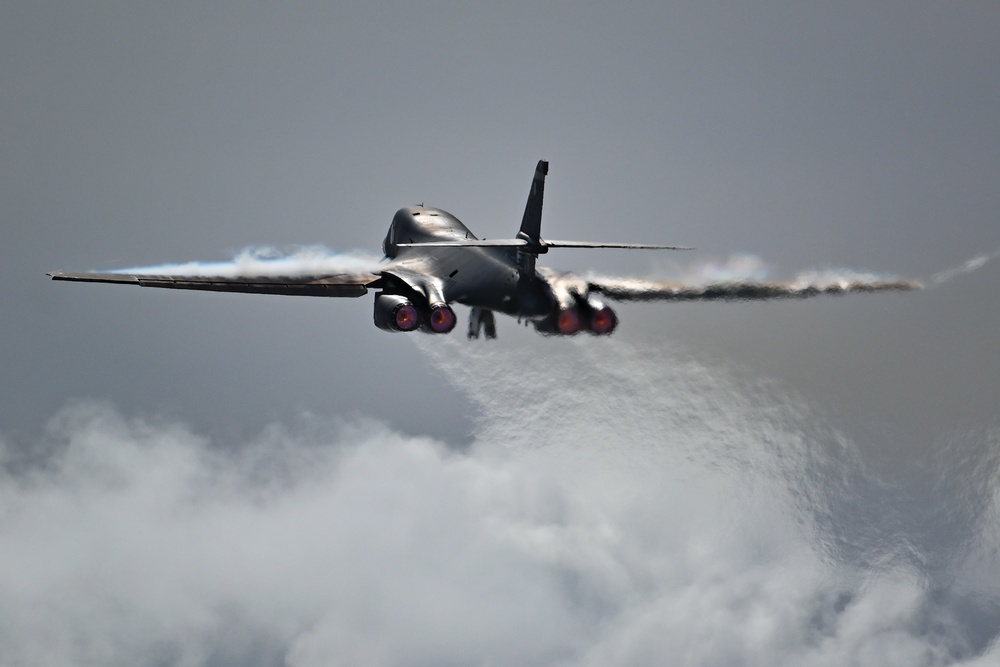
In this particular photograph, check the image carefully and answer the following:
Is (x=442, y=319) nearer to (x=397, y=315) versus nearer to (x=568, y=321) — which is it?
(x=397, y=315)

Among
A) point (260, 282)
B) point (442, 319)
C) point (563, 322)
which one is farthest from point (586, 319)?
point (260, 282)

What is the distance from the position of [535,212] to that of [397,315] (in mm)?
7105

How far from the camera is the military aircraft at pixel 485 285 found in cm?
4275

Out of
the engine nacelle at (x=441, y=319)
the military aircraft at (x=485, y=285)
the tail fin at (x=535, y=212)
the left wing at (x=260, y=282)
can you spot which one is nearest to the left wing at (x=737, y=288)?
the military aircraft at (x=485, y=285)

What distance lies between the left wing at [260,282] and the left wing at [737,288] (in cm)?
989

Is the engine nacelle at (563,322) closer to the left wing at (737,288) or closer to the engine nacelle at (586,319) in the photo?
the engine nacelle at (586,319)

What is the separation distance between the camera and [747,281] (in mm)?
48438

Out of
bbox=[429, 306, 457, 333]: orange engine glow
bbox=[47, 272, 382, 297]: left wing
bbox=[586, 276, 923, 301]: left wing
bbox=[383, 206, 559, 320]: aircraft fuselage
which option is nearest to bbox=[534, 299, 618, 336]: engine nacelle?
bbox=[383, 206, 559, 320]: aircraft fuselage

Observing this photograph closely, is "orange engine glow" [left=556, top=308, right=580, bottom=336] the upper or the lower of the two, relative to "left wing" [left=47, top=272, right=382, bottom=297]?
lower

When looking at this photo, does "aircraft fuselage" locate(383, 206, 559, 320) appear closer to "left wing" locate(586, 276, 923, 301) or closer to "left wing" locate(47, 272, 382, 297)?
"left wing" locate(47, 272, 382, 297)

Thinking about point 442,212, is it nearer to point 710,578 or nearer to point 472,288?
point 472,288

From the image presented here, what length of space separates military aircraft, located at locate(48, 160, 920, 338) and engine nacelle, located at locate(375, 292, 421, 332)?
0.04m

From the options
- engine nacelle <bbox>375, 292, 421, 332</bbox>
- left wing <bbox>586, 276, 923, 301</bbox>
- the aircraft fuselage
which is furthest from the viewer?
left wing <bbox>586, 276, 923, 301</bbox>

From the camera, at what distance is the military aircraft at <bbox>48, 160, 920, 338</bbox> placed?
42.8 metres
